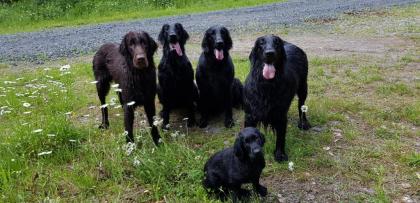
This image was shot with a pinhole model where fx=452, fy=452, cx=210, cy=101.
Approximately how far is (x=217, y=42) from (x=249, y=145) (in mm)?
2060

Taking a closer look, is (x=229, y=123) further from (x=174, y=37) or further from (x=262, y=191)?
(x=262, y=191)

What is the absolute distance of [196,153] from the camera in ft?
15.2

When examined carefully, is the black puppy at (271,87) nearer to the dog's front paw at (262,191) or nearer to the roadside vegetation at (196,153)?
the roadside vegetation at (196,153)

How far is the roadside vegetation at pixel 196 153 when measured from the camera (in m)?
4.14

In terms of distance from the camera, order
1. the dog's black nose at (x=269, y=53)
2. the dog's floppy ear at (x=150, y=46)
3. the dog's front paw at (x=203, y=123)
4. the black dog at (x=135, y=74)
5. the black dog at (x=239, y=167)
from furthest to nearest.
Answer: the dog's front paw at (x=203, y=123) < the dog's floppy ear at (x=150, y=46) < the black dog at (x=135, y=74) < the dog's black nose at (x=269, y=53) < the black dog at (x=239, y=167)

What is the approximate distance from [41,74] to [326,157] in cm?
560

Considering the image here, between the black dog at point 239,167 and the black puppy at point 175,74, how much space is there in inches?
65.6

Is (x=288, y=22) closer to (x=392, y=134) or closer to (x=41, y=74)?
(x=41, y=74)

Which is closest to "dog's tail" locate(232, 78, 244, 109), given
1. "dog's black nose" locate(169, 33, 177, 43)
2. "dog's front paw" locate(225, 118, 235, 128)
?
"dog's front paw" locate(225, 118, 235, 128)

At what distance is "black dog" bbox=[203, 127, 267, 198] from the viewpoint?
3773 mm

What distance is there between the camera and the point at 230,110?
592 centimetres

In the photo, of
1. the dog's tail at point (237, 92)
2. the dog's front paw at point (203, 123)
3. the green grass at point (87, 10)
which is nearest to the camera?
the dog's front paw at point (203, 123)

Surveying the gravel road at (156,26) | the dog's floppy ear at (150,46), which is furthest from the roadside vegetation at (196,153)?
the gravel road at (156,26)

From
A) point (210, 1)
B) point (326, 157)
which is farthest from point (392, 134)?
point (210, 1)
